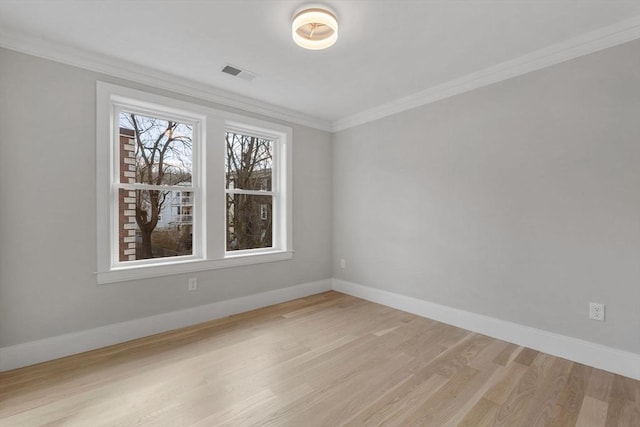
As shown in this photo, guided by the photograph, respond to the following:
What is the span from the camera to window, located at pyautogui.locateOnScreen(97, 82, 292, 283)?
270 cm

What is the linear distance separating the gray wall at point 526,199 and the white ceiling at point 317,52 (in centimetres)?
40

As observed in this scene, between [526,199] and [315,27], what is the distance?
225 cm

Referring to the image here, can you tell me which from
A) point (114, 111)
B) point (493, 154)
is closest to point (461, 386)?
point (493, 154)

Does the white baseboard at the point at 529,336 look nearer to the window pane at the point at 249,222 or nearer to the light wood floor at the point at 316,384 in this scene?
the light wood floor at the point at 316,384

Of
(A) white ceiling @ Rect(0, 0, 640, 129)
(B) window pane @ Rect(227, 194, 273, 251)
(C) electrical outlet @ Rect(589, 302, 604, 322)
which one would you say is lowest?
(C) electrical outlet @ Rect(589, 302, 604, 322)

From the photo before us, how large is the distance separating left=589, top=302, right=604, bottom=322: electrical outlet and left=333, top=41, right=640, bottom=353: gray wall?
0.12ft

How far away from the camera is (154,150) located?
9.79 ft

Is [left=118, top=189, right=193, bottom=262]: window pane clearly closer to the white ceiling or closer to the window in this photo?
the window

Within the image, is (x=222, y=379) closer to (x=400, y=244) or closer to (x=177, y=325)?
(x=177, y=325)

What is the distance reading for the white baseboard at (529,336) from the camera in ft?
7.02

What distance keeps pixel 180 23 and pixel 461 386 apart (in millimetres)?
3211

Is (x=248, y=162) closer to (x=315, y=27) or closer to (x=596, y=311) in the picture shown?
(x=315, y=27)

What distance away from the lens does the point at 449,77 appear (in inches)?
115

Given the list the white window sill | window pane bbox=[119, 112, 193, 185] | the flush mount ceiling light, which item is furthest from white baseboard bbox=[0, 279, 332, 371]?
the flush mount ceiling light
